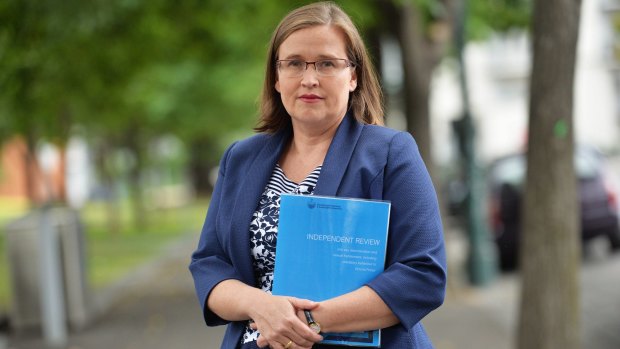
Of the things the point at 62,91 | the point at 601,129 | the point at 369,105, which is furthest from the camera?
the point at 601,129

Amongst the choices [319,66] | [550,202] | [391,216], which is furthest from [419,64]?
[391,216]

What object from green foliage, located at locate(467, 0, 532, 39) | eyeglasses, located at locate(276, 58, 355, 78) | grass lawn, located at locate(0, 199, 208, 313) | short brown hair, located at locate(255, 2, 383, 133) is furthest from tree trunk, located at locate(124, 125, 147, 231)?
eyeglasses, located at locate(276, 58, 355, 78)

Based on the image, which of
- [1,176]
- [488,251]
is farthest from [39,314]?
[1,176]

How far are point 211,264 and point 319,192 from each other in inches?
15.1

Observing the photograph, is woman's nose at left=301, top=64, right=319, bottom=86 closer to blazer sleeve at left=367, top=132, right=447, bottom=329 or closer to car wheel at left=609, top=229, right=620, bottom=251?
blazer sleeve at left=367, top=132, right=447, bottom=329

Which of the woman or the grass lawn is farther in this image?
the grass lawn

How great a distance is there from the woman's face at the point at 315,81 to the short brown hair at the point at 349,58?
2 centimetres

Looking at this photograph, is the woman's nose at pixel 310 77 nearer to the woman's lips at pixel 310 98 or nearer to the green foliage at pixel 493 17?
the woman's lips at pixel 310 98

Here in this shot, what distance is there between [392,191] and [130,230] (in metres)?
26.0

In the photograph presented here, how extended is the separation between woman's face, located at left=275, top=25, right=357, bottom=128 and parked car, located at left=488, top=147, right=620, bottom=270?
1095 cm

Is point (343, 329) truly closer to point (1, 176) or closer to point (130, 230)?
point (130, 230)

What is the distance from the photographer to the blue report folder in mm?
2279

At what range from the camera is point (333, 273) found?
7.57 feet

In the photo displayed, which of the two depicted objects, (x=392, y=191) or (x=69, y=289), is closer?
(x=392, y=191)
